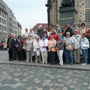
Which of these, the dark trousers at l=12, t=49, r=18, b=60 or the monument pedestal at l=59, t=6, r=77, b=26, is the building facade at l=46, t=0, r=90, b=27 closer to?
the monument pedestal at l=59, t=6, r=77, b=26

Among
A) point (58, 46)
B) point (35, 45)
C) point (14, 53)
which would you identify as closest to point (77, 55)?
point (58, 46)

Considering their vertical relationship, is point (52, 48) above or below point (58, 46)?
below

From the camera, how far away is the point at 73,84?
5.41 metres

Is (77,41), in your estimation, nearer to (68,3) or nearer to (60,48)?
(60,48)

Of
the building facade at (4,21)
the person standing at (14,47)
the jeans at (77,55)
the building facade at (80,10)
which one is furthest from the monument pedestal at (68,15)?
the building facade at (4,21)

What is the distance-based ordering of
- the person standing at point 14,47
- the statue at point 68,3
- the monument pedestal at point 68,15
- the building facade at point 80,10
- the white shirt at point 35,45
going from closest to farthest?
the white shirt at point 35,45
the person standing at point 14,47
the monument pedestal at point 68,15
the statue at point 68,3
the building facade at point 80,10

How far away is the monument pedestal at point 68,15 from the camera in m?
12.9

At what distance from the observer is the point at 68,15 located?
13047 millimetres

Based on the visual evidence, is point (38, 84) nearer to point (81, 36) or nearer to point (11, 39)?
point (81, 36)

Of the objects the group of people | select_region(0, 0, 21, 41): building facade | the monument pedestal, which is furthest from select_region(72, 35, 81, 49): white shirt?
select_region(0, 0, 21, 41): building facade

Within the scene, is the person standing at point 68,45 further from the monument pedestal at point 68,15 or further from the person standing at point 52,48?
the monument pedestal at point 68,15

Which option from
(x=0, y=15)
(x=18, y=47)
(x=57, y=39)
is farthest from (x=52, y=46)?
(x=0, y=15)

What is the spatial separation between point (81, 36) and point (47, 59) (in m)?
3.00

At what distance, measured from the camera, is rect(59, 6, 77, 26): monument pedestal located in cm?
1288
